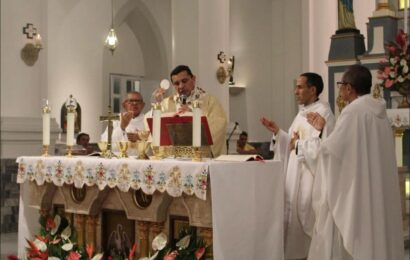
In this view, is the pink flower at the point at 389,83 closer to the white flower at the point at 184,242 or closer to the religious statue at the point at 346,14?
the religious statue at the point at 346,14

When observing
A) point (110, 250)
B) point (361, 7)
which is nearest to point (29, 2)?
point (110, 250)

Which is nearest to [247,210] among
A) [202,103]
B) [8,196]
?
[202,103]

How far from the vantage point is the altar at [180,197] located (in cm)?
473

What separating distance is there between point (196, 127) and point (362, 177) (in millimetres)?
1306

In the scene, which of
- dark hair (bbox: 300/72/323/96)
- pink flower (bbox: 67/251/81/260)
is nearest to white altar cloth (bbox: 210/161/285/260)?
dark hair (bbox: 300/72/323/96)

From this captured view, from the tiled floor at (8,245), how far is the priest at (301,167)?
4.13 ft

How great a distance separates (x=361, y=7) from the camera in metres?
12.7

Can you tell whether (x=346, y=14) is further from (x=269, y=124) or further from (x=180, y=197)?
(x=180, y=197)

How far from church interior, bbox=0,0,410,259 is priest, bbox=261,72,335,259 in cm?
135

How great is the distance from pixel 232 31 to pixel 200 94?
1098cm

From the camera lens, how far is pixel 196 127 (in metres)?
4.98

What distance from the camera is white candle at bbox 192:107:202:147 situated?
4.96 m

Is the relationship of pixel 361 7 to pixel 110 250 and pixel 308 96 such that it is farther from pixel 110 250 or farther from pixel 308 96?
pixel 110 250

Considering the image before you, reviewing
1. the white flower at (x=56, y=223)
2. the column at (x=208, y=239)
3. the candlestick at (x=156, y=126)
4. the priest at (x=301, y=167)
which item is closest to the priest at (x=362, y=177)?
the priest at (x=301, y=167)
